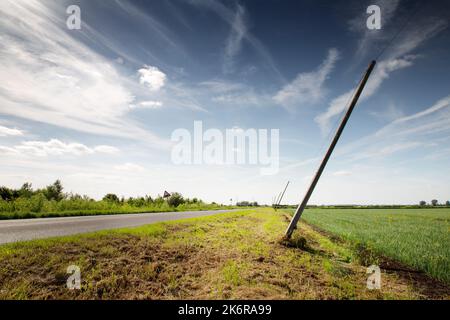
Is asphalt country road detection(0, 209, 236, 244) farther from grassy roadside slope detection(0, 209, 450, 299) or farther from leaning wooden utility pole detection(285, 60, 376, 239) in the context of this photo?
leaning wooden utility pole detection(285, 60, 376, 239)

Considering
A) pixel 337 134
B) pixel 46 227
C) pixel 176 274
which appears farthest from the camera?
pixel 46 227

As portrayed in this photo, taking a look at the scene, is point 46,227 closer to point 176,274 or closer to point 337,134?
point 176,274

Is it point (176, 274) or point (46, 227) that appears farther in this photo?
point (46, 227)

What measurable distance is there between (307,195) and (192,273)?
248 inches

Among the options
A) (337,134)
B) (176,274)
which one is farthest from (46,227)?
(337,134)

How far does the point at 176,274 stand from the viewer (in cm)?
627

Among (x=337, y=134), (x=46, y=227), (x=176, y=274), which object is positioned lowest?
(x=176, y=274)

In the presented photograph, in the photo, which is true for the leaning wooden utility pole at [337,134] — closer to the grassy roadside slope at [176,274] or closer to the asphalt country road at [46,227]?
the grassy roadside slope at [176,274]

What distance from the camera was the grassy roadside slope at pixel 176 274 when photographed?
5000 millimetres

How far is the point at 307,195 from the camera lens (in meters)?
10.1

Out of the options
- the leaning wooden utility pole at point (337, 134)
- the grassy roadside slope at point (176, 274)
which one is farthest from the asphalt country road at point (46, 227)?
the leaning wooden utility pole at point (337, 134)

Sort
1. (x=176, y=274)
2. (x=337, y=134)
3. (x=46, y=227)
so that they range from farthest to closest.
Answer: (x=46, y=227) → (x=337, y=134) → (x=176, y=274)
